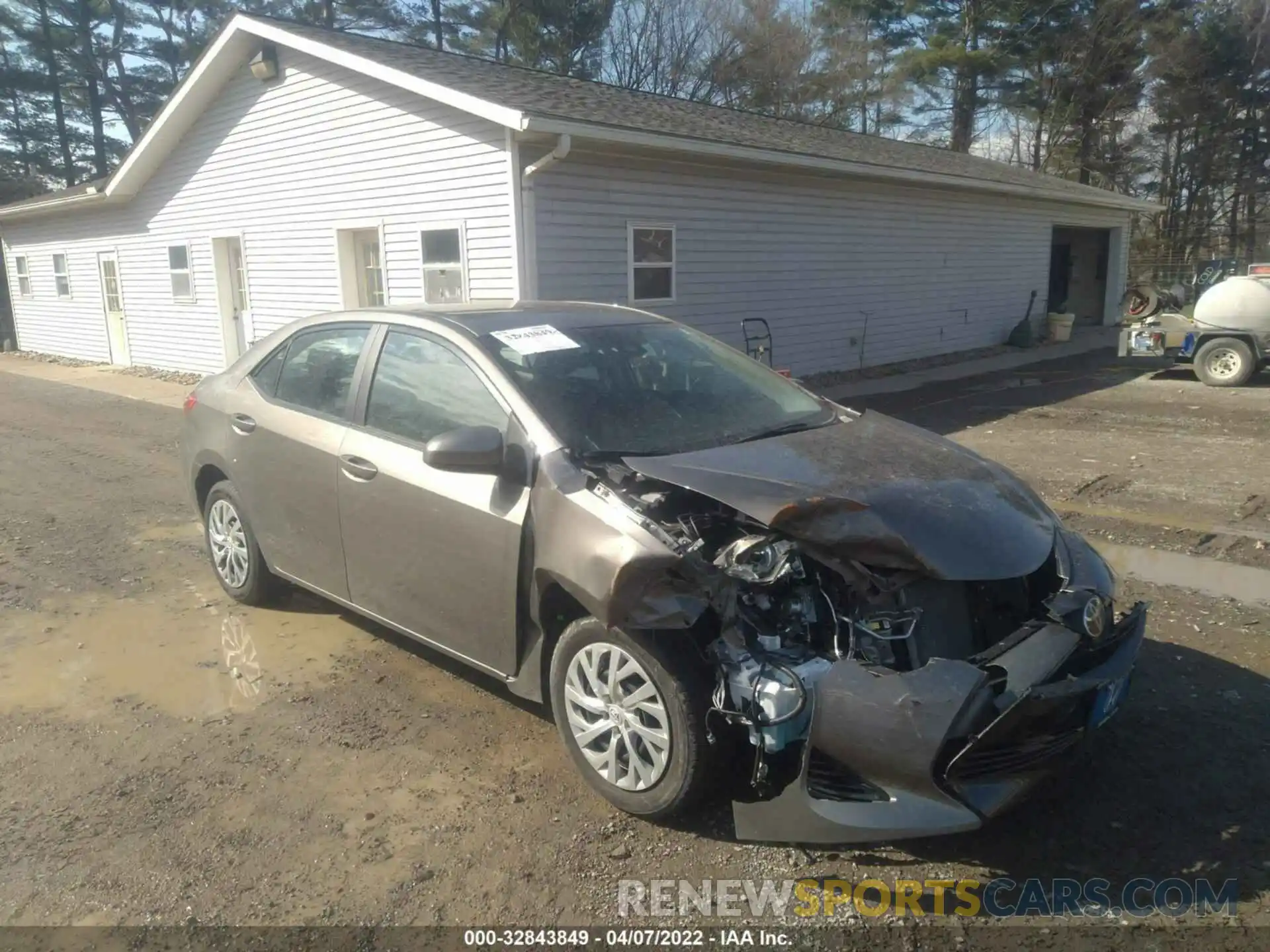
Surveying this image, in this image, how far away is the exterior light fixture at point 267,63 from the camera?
12758 millimetres

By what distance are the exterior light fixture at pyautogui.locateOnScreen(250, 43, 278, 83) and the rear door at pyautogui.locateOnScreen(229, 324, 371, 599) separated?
31.4 feet

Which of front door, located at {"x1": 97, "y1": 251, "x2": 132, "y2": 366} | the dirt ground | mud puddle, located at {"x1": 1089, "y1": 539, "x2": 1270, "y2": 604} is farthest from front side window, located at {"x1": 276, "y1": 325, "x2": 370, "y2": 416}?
front door, located at {"x1": 97, "y1": 251, "x2": 132, "y2": 366}

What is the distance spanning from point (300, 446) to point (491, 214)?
674 cm

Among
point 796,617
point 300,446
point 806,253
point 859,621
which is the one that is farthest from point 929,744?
point 806,253

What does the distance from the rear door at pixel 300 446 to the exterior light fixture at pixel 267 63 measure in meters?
9.57

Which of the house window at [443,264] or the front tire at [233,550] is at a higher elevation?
the house window at [443,264]

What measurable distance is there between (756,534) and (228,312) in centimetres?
1390

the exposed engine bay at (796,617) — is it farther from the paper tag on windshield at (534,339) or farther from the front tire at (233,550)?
the front tire at (233,550)

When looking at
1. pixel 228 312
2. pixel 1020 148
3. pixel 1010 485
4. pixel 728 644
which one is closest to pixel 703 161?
pixel 228 312

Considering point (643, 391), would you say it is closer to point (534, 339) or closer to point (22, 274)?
point (534, 339)

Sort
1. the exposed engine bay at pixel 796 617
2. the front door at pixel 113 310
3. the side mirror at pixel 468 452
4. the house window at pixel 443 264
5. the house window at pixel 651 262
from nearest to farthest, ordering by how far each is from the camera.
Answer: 1. the exposed engine bay at pixel 796 617
2. the side mirror at pixel 468 452
3. the house window at pixel 443 264
4. the house window at pixel 651 262
5. the front door at pixel 113 310

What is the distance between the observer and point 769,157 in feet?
39.5

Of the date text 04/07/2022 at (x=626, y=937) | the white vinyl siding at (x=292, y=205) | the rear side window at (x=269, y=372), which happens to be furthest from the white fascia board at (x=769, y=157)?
the date text 04/07/2022 at (x=626, y=937)

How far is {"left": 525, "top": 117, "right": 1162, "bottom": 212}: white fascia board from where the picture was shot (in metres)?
9.75
